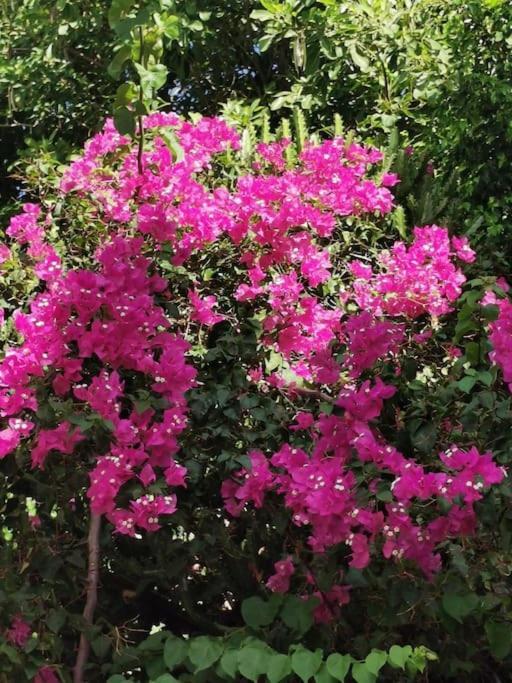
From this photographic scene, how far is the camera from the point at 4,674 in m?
2.14

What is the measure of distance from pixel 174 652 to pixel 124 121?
116cm

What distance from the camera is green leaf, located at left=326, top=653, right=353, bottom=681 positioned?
173 centimetres

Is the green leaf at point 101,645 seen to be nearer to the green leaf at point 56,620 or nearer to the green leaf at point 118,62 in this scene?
the green leaf at point 56,620

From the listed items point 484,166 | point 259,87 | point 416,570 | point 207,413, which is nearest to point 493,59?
point 484,166

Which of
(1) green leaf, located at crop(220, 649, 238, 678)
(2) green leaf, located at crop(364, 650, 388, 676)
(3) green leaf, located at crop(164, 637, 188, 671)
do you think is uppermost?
(2) green leaf, located at crop(364, 650, 388, 676)

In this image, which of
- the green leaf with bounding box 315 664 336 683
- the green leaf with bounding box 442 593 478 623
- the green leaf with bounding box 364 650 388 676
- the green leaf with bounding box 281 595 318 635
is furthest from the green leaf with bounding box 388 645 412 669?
the green leaf with bounding box 281 595 318 635

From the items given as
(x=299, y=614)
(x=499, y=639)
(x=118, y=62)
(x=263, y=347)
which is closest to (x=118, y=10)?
(x=118, y=62)

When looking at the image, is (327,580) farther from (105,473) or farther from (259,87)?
(259,87)

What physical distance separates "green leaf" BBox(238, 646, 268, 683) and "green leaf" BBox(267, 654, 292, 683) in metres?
0.03

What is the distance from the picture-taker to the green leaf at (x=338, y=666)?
5.66ft

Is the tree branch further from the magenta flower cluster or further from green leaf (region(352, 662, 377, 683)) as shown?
green leaf (region(352, 662, 377, 683))

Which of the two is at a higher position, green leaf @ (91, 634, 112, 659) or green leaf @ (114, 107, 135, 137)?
green leaf @ (114, 107, 135, 137)

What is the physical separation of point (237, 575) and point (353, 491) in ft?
1.91

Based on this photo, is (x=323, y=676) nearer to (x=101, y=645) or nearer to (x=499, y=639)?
(x=499, y=639)
